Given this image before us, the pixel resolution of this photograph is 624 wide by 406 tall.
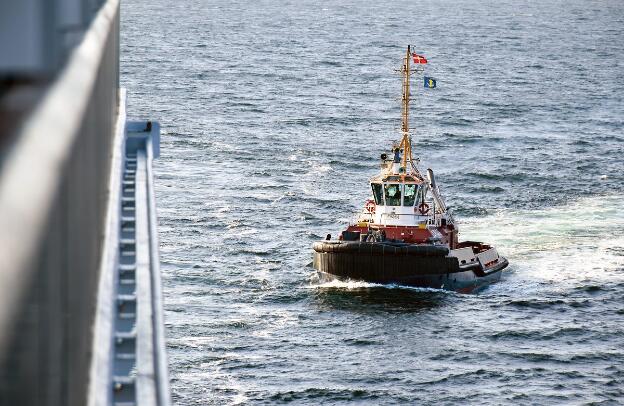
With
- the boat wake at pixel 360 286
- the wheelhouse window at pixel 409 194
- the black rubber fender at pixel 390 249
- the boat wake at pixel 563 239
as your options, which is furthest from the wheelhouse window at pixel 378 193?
the boat wake at pixel 563 239

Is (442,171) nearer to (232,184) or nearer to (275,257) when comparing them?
(232,184)

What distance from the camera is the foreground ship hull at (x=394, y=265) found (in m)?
54.7

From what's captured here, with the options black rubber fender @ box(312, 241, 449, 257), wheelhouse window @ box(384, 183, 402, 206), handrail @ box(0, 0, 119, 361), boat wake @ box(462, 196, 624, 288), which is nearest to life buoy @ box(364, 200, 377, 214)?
wheelhouse window @ box(384, 183, 402, 206)

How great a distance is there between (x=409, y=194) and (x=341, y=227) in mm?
10904

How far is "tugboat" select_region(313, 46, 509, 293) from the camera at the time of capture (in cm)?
5475

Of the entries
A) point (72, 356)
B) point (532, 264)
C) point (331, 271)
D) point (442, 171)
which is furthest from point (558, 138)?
point (72, 356)

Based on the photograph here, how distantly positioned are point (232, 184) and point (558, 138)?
33.3 m

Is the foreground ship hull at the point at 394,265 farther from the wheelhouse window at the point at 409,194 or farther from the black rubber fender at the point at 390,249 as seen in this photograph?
the wheelhouse window at the point at 409,194

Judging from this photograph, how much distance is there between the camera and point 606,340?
4884cm

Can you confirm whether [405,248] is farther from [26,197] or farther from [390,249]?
[26,197]

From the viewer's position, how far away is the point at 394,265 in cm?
5491

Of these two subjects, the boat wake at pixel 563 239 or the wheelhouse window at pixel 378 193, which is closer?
the wheelhouse window at pixel 378 193

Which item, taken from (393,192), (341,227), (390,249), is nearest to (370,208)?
(393,192)

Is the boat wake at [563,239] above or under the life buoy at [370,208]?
under
